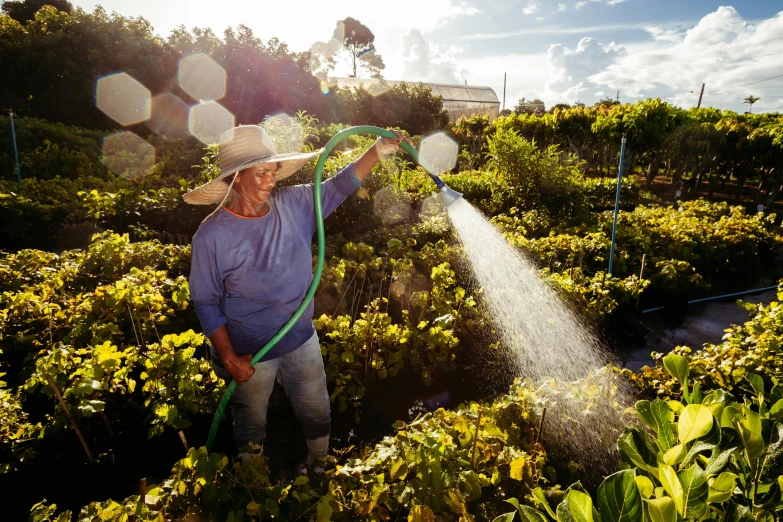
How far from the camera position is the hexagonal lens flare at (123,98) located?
14.1 m

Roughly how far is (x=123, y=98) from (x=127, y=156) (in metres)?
6.11

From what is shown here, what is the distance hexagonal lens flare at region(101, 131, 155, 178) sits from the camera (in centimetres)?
960

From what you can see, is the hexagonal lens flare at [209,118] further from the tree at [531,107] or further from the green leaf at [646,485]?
the tree at [531,107]

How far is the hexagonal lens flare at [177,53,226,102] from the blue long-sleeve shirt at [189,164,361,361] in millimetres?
16620

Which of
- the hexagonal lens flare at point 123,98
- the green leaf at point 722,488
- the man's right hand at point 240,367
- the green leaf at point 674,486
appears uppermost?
the hexagonal lens flare at point 123,98

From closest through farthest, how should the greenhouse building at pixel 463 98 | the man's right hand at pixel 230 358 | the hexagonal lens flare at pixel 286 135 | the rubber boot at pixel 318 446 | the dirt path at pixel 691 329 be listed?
the man's right hand at pixel 230 358 → the rubber boot at pixel 318 446 → the dirt path at pixel 691 329 → the hexagonal lens flare at pixel 286 135 → the greenhouse building at pixel 463 98

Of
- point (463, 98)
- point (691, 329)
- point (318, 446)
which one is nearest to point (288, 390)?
point (318, 446)

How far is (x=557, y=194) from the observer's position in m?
8.69

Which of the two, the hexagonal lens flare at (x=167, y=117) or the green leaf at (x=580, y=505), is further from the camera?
the hexagonal lens flare at (x=167, y=117)

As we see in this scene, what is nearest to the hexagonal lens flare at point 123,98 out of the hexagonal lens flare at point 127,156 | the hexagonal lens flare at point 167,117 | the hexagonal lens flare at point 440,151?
the hexagonal lens flare at point 167,117

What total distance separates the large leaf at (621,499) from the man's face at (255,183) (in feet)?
5.73

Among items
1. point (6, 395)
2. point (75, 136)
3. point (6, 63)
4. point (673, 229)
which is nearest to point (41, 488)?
point (6, 395)

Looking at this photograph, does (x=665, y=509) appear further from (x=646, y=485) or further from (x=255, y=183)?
(x=255, y=183)

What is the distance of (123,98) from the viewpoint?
1435 centimetres
